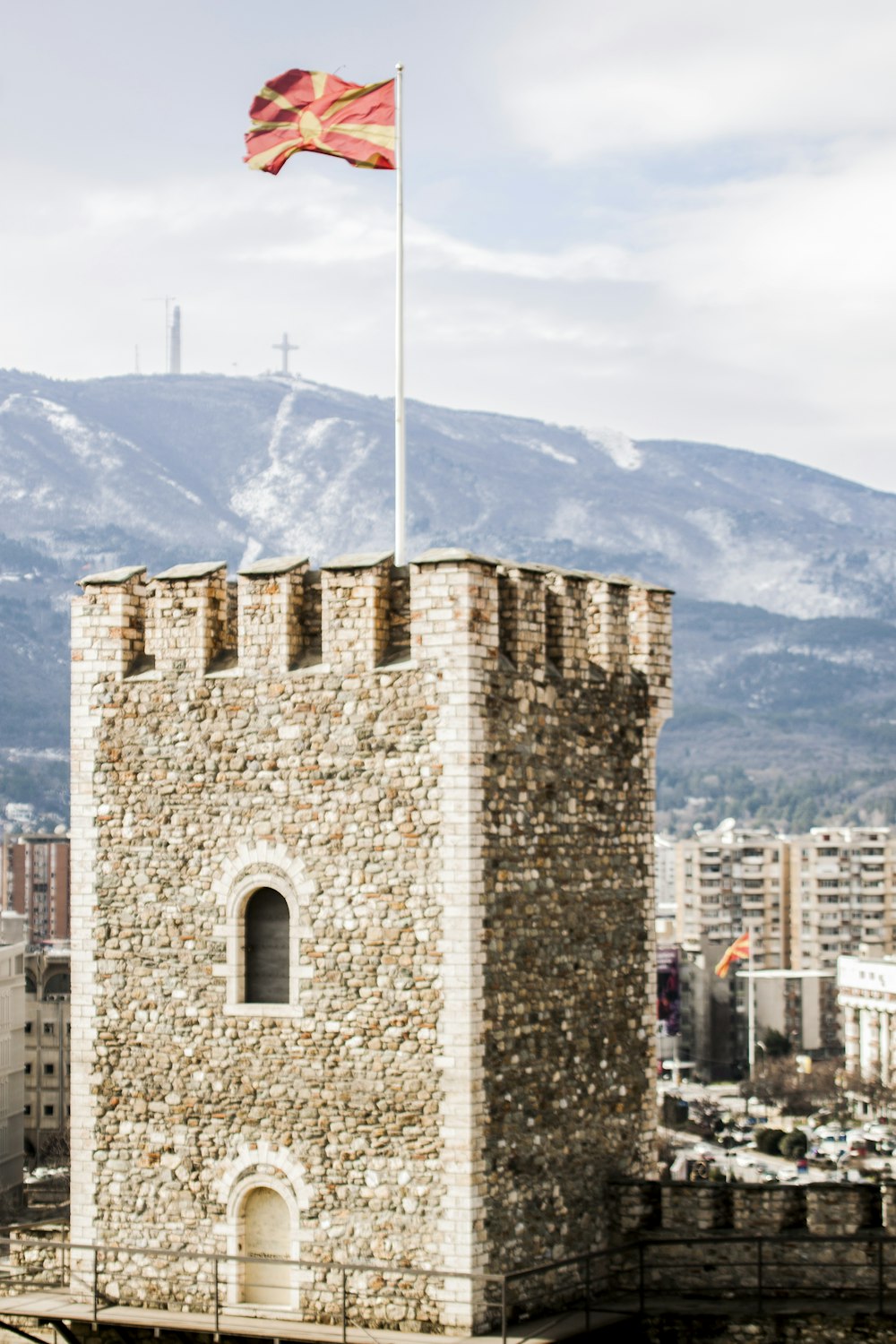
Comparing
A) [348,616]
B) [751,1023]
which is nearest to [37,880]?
[751,1023]

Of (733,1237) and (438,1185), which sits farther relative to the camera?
(733,1237)

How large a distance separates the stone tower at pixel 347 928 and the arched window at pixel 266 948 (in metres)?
0.02

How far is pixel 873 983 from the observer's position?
14500cm

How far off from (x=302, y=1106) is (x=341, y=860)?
7.52 feet

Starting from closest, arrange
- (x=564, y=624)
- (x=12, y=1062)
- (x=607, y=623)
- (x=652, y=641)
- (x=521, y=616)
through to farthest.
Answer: (x=521, y=616)
(x=564, y=624)
(x=607, y=623)
(x=652, y=641)
(x=12, y=1062)

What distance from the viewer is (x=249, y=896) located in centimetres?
2030

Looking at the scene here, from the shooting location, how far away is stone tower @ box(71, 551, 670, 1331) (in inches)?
764

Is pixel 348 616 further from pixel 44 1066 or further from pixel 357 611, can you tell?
pixel 44 1066

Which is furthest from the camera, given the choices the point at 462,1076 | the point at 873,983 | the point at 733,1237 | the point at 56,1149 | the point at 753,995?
the point at 753,995

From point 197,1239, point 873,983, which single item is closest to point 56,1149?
point 873,983

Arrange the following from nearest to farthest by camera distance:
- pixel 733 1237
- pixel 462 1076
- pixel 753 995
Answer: pixel 462 1076 → pixel 733 1237 → pixel 753 995

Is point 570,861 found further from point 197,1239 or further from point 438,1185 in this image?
point 197,1239

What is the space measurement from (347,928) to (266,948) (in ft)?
3.17

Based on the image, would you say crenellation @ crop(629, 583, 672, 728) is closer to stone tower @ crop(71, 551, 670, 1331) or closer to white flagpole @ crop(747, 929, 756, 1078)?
stone tower @ crop(71, 551, 670, 1331)
